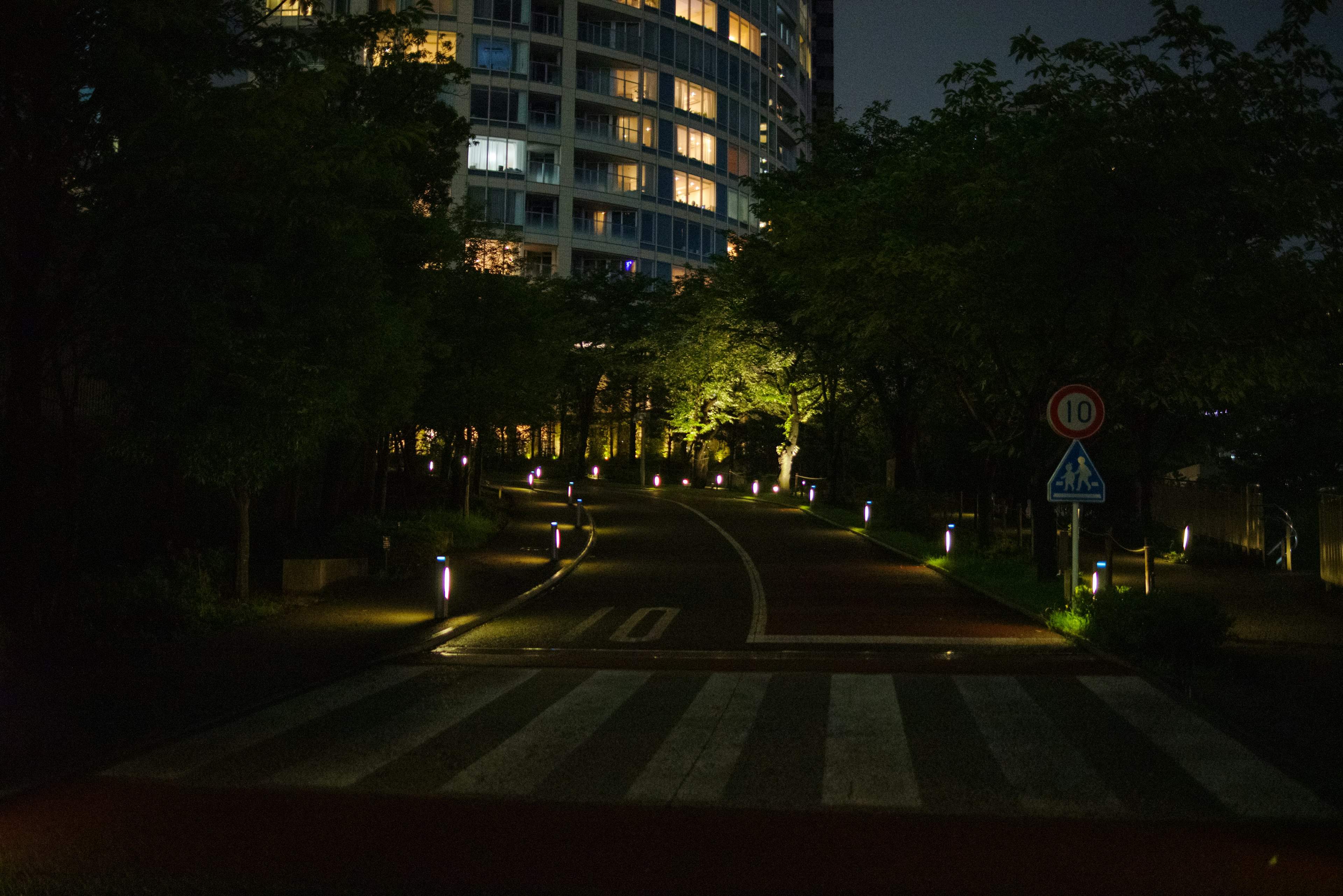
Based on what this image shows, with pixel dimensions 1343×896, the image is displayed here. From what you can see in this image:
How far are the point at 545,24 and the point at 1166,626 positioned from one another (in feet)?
223

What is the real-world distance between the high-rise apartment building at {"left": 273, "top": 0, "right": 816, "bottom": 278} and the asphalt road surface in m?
56.2

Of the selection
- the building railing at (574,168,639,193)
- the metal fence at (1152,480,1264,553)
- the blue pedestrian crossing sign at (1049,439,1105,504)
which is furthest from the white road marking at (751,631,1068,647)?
the building railing at (574,168,639,193)

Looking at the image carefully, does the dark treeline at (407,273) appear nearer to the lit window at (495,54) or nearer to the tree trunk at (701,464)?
the tree trunk at (701,464)

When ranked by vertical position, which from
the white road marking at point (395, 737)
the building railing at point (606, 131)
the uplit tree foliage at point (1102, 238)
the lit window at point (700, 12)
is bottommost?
the white road marking at point (395, 737)

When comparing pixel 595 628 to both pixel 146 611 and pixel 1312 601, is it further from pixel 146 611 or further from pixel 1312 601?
pixel 1312 601

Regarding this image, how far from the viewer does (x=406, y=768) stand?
8.05 m

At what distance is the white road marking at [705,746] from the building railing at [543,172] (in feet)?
212

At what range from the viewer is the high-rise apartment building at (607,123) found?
236 ft

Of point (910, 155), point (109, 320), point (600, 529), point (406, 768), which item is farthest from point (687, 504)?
point (406, 768)

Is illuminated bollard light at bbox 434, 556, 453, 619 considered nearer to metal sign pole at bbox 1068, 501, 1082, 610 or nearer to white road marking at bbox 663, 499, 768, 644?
white road marking at bbox 663, 499, 768, 644

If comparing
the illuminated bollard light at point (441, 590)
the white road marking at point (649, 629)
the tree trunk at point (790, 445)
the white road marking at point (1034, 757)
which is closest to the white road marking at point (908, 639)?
the white road marking at point (649, 629)

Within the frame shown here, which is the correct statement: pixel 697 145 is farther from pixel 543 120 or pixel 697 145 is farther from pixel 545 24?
pixel 545 24

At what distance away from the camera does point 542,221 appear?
73375 mm

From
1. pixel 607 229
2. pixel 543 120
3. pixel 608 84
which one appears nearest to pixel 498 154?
pixel 543 120
